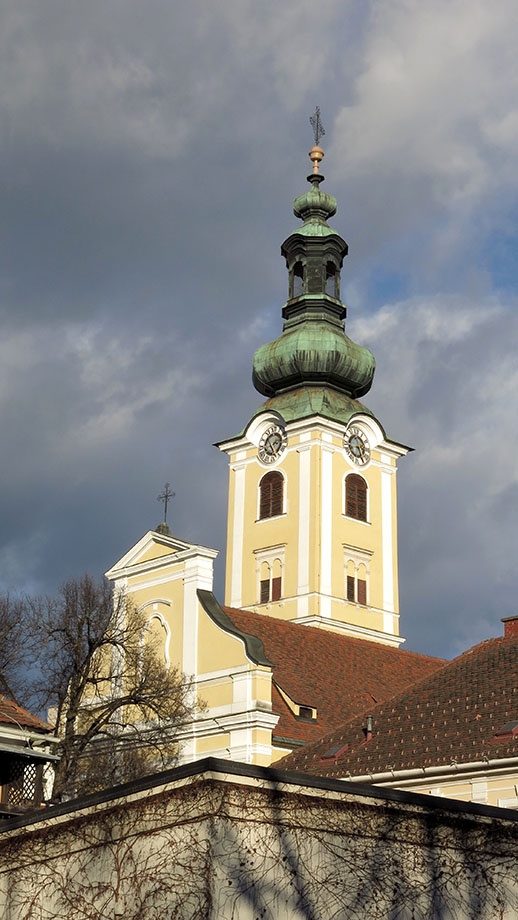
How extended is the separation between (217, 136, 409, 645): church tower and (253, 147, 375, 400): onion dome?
0.21 ft

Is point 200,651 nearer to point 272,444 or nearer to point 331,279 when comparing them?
point 272,444

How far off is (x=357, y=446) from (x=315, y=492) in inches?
137

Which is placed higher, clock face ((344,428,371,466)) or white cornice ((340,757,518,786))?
clock face ((344,428,371,466))

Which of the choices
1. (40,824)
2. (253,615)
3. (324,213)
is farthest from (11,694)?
(324,213)

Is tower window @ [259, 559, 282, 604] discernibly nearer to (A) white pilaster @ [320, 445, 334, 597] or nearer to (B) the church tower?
(B) the church tower

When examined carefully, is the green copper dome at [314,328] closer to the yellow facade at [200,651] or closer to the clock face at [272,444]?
the clock face at [272,444]

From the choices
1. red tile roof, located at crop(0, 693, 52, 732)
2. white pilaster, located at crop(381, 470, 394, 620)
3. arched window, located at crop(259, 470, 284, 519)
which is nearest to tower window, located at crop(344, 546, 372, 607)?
white pilaster, located at crop(381, 470, 394, 620)

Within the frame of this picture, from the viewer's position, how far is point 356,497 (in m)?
55.7

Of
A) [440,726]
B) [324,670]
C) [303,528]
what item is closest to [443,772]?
[440,726]

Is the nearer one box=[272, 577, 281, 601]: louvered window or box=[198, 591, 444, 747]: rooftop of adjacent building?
box=[198, 591, 444, 747]: rooftop of adjacent building

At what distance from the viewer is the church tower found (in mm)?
53438

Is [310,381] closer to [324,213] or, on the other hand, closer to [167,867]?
[324,213]

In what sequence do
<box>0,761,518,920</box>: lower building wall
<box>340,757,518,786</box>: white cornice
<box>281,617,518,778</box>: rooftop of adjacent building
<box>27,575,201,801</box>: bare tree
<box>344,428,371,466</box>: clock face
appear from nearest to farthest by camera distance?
<box>0,761,518,920</box>: lower building wall → <box>340,757,518,786</box>: white cornice → <box>281,617,518,778</box>: rooftop of adjacent building → <box>27,575,201,801</box>: bare tree → <box>344,428,371,466</box>: clock face

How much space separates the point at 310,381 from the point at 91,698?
2054 cm
